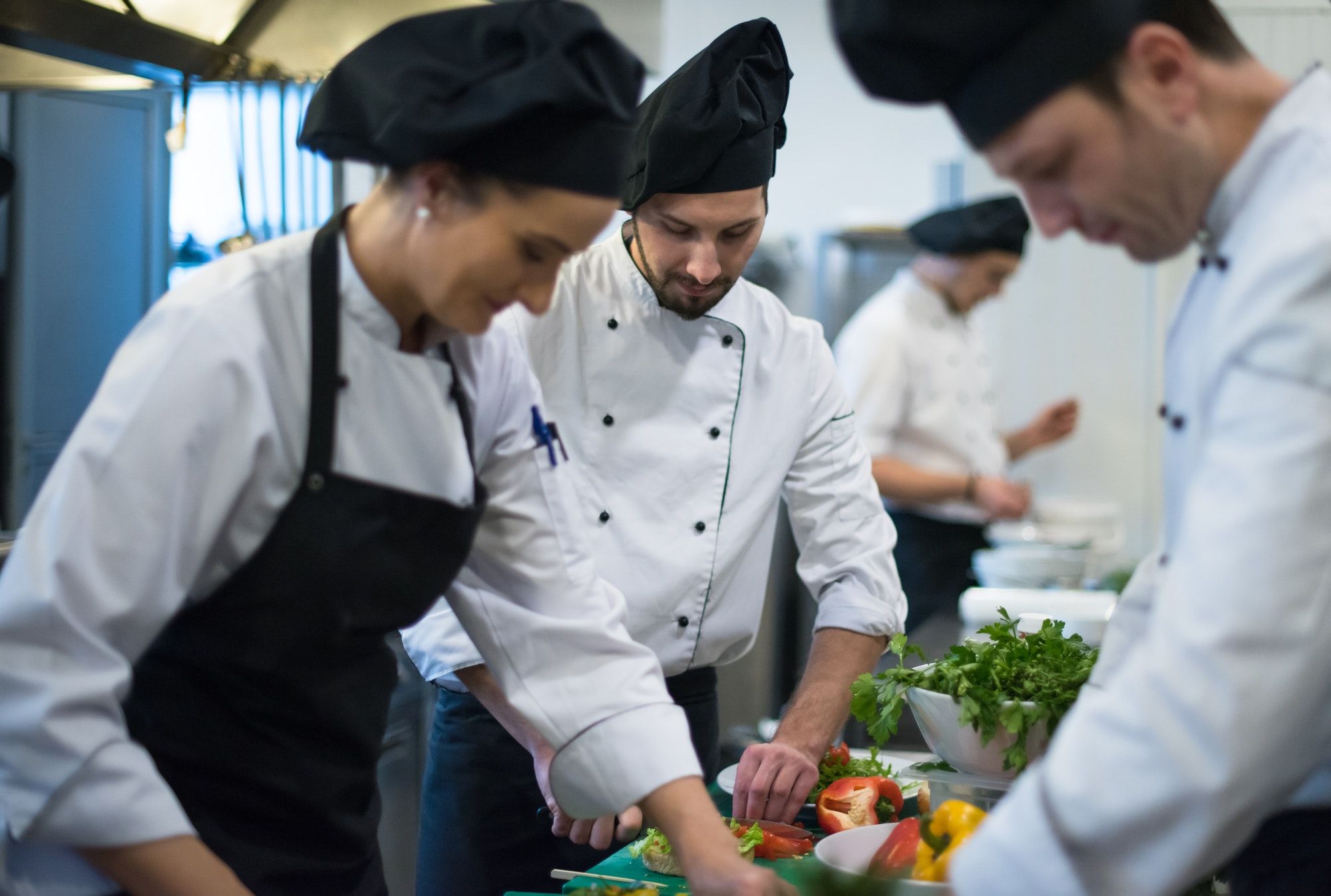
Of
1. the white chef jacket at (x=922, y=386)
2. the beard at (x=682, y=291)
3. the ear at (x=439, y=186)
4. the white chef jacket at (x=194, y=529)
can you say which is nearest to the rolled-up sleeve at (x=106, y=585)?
the white chef jacket at (x=194, y=529)

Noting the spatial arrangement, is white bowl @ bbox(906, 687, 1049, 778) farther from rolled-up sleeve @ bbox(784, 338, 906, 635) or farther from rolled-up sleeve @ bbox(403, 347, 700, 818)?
rolled-up sleeve @ bbox(784, 338, 906, 635)

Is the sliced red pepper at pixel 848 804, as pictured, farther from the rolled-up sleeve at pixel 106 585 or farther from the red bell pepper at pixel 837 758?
the rolled-up sleeve at pixel 106 585

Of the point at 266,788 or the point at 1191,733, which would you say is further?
the point at 266,788

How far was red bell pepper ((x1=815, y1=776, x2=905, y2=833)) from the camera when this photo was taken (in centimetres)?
Answer: 154

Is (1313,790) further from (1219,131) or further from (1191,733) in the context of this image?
(1219,131)

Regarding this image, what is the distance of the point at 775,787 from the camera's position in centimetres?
158

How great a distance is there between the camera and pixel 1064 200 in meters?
0.99

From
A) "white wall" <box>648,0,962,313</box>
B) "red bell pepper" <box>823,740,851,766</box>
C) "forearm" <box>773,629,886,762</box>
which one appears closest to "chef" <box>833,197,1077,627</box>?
"white wall" <box>648,0,962,313</box>

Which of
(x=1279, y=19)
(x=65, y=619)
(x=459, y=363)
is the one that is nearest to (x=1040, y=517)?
(x=1279, y=19)

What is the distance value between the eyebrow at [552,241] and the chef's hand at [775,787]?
0.76m

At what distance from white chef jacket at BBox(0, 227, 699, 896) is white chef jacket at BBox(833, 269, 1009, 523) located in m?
2.55

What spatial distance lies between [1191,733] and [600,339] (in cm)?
116

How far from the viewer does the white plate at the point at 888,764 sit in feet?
5.65

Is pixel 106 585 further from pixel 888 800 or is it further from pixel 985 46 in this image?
pixel 888 800
